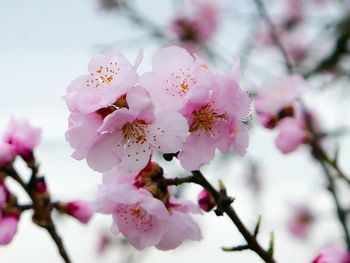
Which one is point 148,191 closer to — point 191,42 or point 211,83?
point 211,83

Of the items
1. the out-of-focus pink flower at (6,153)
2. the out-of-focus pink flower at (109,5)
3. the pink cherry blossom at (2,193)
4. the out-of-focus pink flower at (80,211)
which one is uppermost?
the out-of-focus pink flower at (109,5)

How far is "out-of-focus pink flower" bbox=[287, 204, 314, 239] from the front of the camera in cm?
706

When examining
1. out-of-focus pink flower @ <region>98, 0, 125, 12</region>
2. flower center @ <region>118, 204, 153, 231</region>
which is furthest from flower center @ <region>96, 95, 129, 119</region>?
out-of-focus pink flower @ <region>98, 0, 125, 12</region>

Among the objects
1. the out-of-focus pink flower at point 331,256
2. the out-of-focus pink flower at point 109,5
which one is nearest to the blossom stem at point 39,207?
the out-of-focus pink flower at point 331,256

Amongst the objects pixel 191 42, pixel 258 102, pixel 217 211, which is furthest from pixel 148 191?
pixel 191 42

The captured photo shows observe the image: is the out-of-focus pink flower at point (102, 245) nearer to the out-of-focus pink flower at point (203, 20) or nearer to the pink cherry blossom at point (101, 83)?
the out-of-focus pink flower at point (203, 20)

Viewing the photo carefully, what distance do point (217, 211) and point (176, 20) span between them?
4.70 metres

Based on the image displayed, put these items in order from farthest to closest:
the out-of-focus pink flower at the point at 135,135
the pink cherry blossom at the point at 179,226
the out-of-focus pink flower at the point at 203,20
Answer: the out-of-focus pink flower at the point at 203,20
the pink cherry blossom at the point at 179,226
the out-of-focus pink flower at the point at 135,135

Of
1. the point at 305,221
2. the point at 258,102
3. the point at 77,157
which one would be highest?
the point at 305,221

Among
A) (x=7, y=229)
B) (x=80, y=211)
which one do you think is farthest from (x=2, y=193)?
(x=80, y=211)

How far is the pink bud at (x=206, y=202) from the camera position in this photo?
1359 millimetres

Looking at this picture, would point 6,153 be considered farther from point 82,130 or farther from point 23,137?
point 82,130

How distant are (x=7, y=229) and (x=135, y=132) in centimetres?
55

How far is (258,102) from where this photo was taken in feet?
6.82
